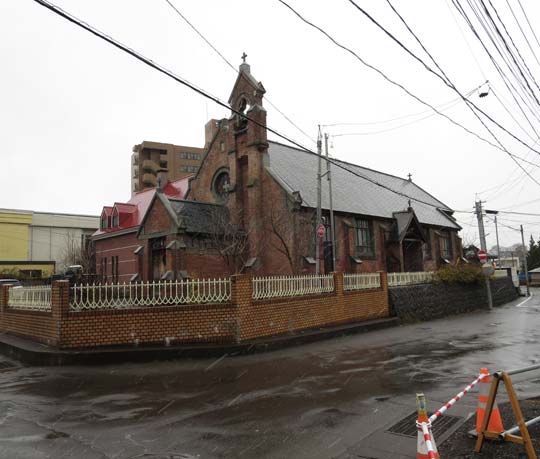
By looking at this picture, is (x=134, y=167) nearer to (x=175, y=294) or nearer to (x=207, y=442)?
(x=175, y=294)

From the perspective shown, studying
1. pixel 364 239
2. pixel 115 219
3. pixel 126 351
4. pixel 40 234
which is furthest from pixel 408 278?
pixel 40 234

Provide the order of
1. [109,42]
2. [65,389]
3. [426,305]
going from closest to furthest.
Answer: [109,42] < [65,389] < [426,305]

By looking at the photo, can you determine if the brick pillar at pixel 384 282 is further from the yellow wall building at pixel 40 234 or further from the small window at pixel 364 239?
the yellow wall building at pixel 40 234

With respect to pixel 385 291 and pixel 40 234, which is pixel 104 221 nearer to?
pixel 385 291

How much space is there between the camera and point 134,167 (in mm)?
91438

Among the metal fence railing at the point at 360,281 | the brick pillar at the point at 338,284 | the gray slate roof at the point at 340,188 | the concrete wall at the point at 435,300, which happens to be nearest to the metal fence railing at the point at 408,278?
the concrete wall at the point at 435,300

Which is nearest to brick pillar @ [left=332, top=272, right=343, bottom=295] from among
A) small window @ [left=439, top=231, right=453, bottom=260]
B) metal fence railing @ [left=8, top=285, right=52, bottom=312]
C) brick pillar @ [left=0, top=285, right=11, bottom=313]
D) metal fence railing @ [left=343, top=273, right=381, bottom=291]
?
metal fence railing @ [left=343, top=273, right=381, bottom=291]

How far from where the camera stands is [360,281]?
57.2 ft

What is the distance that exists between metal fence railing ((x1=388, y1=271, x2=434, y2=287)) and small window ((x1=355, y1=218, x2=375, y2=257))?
18.6ft

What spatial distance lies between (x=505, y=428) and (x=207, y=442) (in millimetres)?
3705

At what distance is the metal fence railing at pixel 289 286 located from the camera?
1296 centimetres

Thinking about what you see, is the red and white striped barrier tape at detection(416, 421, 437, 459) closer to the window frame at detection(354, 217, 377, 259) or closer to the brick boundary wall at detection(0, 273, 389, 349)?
the brick boundary wall at detection(0, 273, 389, 349)

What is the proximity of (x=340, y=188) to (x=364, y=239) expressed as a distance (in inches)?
161

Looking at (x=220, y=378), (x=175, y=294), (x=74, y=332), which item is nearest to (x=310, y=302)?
(x=175, y=294)
